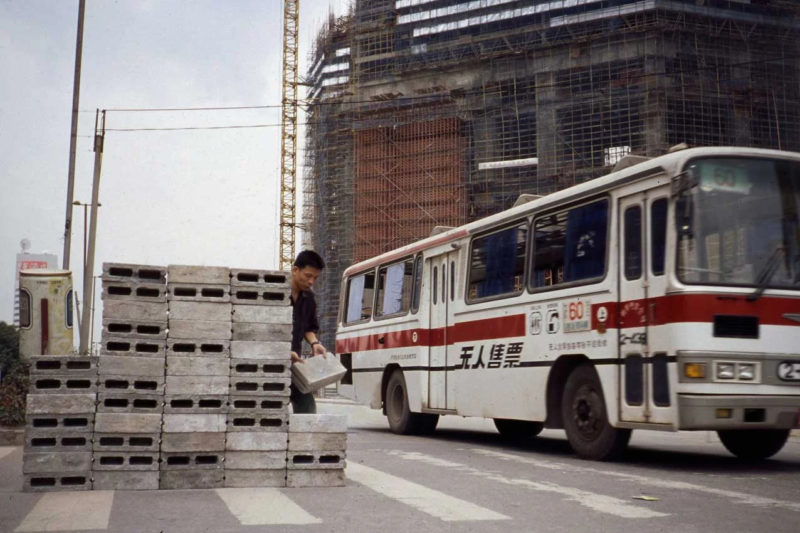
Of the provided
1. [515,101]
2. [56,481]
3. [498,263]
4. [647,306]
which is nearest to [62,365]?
[56,481]

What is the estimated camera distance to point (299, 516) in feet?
21.0

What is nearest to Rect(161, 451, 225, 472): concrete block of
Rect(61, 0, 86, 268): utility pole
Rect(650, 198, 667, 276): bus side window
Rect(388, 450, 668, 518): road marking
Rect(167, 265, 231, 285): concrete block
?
Rect(167, 265, 231, 285): concrete block

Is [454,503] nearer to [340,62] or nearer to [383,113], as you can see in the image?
[383,113]

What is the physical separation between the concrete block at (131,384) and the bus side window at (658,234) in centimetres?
492

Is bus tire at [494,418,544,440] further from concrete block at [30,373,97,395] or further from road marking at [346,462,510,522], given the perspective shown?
concrete block at [30,373,97,395]

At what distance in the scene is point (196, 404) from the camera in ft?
26.1

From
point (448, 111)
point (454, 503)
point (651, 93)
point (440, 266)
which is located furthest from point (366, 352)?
point (448, 111)

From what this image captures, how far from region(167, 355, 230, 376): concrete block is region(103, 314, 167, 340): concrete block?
0.23 meters

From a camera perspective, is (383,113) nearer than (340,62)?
Yes

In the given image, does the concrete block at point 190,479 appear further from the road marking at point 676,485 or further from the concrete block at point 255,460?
the road marking at point 676,485

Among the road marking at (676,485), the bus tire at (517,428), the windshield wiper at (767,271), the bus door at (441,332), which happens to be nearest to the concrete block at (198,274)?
the road marking at (676,485)

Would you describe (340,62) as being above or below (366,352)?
above

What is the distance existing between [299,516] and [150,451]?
1.96m

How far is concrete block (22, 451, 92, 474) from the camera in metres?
7.62
